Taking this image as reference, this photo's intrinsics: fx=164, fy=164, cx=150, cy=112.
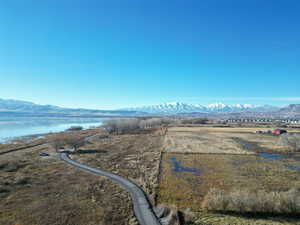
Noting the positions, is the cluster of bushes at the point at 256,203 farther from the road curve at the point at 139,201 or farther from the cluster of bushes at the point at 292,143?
the cluster of bushes at the point at 292,143

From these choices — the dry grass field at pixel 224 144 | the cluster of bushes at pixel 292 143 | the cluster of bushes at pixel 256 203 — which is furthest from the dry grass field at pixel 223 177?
the cluster of bushes at pixel 292 143

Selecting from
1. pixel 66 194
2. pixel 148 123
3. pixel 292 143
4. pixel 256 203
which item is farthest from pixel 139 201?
pixel 148 123

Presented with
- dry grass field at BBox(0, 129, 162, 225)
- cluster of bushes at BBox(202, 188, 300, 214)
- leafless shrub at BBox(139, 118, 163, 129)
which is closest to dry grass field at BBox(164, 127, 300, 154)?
dry grass field at BBox(0, 129, 162, 225)

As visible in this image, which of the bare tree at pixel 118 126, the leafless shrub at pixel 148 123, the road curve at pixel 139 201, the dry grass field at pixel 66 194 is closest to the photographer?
the road curve at pixel 139 201

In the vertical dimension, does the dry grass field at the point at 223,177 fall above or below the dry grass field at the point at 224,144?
above

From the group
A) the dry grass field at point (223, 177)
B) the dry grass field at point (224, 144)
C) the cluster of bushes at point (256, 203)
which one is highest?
the cluster of bushes at point (256, 203)

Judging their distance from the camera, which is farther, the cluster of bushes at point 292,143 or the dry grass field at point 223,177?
the cluster of bushes at point 292,143

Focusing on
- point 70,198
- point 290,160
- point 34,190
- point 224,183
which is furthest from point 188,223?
point 290,160

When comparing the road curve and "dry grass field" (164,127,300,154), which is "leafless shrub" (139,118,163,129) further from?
the road curve

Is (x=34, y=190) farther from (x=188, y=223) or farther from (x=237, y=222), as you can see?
(x=237, y=222)

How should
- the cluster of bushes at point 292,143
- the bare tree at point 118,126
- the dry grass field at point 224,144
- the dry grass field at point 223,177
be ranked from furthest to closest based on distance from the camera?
the bare tree at point 118,126
the dry grass field at point 224,144
the cluster of bushes at point 292,143
the dry grass field at point 223,177
